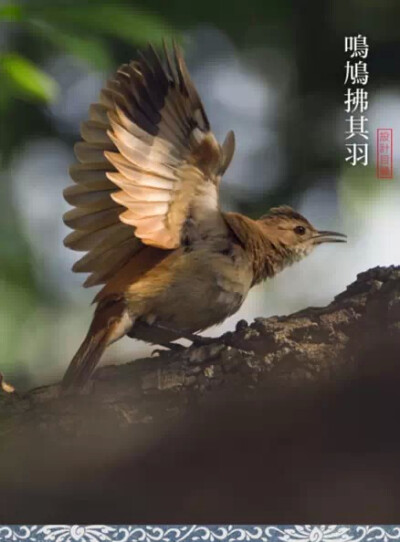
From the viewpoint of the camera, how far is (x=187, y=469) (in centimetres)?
169

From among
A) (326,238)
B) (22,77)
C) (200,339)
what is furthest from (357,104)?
(22,77)

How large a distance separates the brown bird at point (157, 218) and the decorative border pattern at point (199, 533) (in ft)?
0.91

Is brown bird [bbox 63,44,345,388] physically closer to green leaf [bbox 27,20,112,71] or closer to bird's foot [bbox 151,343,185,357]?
bird's foot [bbox 151,343,185,357]

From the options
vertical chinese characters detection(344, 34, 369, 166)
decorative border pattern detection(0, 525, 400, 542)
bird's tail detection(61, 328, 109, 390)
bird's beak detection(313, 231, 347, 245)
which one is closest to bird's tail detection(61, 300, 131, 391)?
bird's tail detection(61, 328, 109, 390)

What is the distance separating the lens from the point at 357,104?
173 cm

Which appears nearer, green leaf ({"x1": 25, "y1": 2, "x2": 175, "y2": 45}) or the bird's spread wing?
green leaf ({"x1": 25, "y1": 2, "x2": 175, "y2": 45})

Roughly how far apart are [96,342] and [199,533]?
39 cm

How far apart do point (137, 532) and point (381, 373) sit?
0.52 metres

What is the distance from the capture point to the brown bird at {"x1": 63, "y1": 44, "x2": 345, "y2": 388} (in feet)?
5.31

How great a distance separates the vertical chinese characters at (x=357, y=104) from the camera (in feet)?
5.66

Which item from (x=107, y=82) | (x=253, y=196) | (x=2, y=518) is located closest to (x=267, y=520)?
(x=2, y=518)

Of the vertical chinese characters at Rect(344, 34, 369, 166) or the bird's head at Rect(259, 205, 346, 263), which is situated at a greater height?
the vertical chinese characters at Rect(344, 34, 369, 166)

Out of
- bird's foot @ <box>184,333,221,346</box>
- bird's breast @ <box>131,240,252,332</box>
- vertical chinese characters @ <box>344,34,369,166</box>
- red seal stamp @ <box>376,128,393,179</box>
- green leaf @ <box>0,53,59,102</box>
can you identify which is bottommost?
bird's foot @ <box>184,333,221,346</box>

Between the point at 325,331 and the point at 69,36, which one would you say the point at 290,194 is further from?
the point at 69,36
